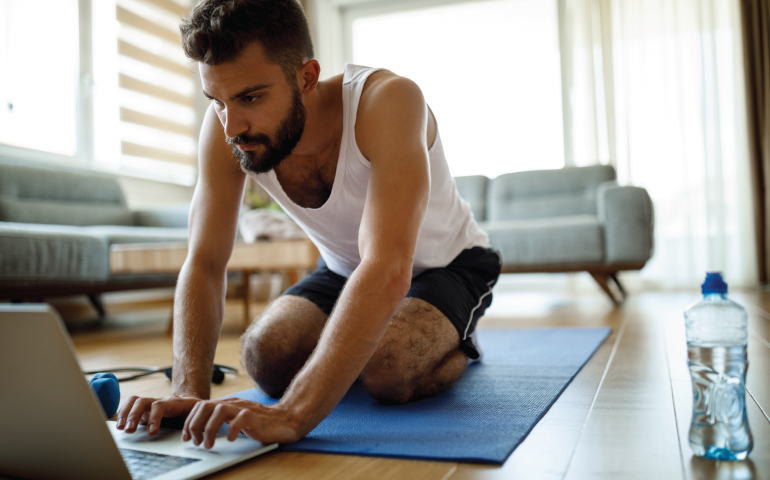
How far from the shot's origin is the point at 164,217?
12.0ft

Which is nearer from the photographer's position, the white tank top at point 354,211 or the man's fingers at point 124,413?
the man's fingers at point 124,413

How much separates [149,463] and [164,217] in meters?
3.14

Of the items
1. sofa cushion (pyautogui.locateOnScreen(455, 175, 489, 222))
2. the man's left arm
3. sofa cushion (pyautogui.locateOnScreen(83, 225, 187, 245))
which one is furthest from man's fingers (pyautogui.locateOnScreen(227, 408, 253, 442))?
sofa cushion (pyautogui.locateOnScreen(455, 175, 489, 222))

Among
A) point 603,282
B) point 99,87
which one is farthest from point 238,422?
point 99,87

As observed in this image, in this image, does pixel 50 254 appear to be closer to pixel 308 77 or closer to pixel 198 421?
pixel 308 77

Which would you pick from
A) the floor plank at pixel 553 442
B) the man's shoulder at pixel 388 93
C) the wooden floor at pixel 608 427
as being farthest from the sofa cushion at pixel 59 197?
the floor plank at pixel 553 442

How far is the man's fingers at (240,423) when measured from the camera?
2.40ft

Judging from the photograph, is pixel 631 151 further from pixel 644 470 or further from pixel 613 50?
pixel 644 470

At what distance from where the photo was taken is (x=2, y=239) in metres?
2.27

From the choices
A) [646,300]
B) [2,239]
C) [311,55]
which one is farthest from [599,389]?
[646,300]

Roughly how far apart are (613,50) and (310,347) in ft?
13.2

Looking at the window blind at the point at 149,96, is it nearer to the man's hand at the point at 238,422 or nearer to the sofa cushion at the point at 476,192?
the sofa cushion at the point at 476,192

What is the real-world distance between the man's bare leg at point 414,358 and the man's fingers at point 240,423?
1.15ft

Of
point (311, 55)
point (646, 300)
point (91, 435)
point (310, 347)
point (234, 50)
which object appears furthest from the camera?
point (646, 300)
